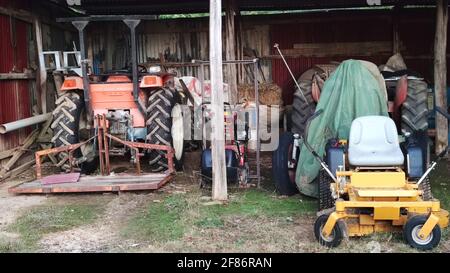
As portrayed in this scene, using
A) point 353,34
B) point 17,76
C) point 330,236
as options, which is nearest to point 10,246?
point 330,236

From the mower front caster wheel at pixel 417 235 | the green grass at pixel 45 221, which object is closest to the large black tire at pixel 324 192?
the mower front caster wheel at pixel 417 235

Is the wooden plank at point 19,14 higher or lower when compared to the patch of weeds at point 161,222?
higher

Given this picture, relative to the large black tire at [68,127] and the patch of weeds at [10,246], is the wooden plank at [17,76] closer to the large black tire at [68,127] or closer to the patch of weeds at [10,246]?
the large black tire at [68,127]

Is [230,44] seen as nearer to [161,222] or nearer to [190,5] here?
[190,5]

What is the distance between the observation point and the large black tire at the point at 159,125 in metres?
6.78

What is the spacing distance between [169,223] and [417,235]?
2.25 metres

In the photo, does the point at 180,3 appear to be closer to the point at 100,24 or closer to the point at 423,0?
the point at 100,24

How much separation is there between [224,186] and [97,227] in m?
1.50

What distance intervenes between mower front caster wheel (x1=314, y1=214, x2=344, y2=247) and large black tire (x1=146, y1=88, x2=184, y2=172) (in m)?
3.03

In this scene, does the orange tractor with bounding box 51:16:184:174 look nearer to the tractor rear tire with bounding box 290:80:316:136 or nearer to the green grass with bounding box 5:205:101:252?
the green grass with bounding box 5:205:101:252

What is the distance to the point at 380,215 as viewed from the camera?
4113 millimetres

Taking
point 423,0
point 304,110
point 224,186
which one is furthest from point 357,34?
point 224,186

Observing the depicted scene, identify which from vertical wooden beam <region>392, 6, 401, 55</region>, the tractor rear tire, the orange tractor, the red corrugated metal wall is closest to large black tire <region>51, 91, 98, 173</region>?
the orange tractor

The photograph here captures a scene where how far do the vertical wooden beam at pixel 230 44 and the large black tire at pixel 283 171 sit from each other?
358cm
